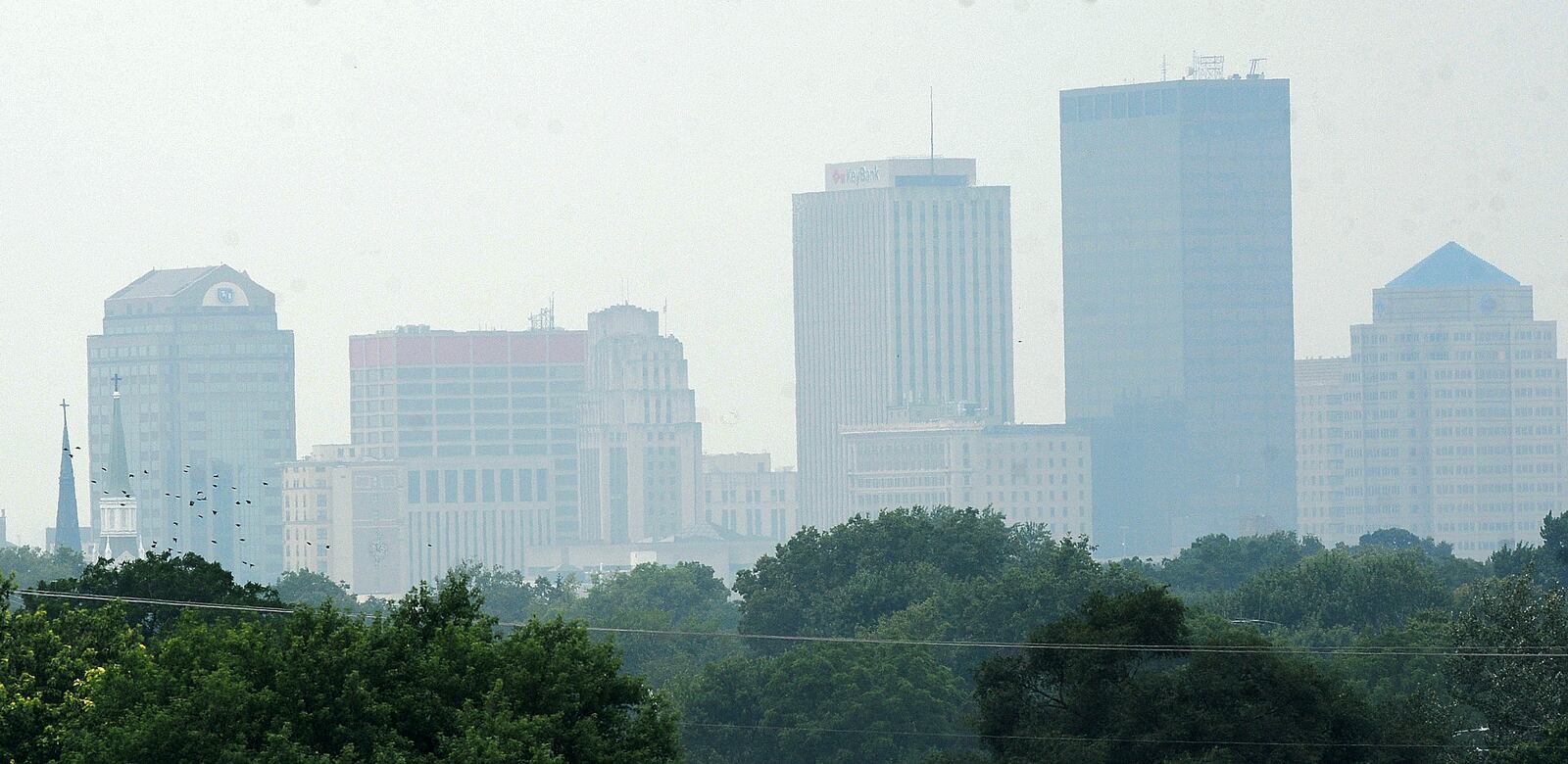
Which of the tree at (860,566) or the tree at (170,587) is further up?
the tree at (170,587)

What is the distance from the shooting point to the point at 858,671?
10638cm

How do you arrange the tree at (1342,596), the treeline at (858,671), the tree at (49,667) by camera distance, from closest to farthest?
1. the treeline at (858,671)
2. the tree at (49,667)
3. the tree at (1342,596)

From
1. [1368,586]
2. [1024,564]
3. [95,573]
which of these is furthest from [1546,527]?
[95,573]

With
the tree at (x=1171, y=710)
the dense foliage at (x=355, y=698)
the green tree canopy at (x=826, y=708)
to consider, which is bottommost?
the green tree canopy at (x=826, y=708)

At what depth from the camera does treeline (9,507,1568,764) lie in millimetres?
48438

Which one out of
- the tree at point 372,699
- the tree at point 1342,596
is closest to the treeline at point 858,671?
the tree at point 372,699

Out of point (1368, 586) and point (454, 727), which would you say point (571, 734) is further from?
point (1368, 586)

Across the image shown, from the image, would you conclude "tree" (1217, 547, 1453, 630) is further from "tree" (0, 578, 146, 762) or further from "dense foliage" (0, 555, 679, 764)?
"dense foliage" (0, 555, 679, 764)

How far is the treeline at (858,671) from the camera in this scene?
1907 inches

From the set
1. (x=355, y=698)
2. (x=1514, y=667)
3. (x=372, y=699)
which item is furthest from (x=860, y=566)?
(x=355, y=698)

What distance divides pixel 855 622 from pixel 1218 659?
68.5 meters

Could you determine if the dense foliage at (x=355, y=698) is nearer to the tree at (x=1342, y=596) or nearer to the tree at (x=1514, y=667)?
the tree at (x=1514, y=667)

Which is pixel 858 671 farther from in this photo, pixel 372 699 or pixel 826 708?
pixel 372 699

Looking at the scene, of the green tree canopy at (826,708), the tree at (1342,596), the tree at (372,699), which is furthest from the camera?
the tree at (1342,596)
